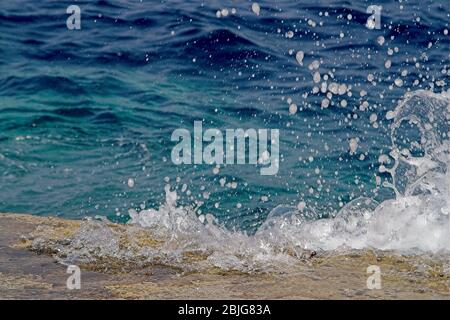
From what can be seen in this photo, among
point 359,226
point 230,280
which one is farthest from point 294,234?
point 230,280

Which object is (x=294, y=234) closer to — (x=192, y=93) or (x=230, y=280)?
(x=230, y=280)

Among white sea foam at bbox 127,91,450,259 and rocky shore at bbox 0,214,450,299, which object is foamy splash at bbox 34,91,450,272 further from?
rocky shore at bbox 0,214,450,299

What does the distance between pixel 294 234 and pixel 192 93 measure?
4.87 meters

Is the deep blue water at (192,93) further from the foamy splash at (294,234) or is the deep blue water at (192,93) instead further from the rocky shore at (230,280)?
the rocky shore at (230,280)

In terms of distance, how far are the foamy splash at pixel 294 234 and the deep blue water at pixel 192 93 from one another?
1.96m

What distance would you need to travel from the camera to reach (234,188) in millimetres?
6715

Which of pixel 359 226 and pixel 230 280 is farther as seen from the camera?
pixel 359 226

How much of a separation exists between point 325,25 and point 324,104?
7.18 feet

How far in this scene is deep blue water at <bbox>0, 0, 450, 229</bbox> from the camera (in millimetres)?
6762

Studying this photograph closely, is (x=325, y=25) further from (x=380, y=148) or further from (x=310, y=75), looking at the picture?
(x=380, y=148)

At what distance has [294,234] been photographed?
383 centimetres

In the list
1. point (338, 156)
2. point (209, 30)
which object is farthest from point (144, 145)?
point (209, 30)

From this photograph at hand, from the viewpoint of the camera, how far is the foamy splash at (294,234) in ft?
11.6

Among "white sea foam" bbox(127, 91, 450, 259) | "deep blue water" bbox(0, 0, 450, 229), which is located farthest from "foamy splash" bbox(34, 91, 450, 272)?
"deep blue water" bbox(0, 0, 450, 229)
